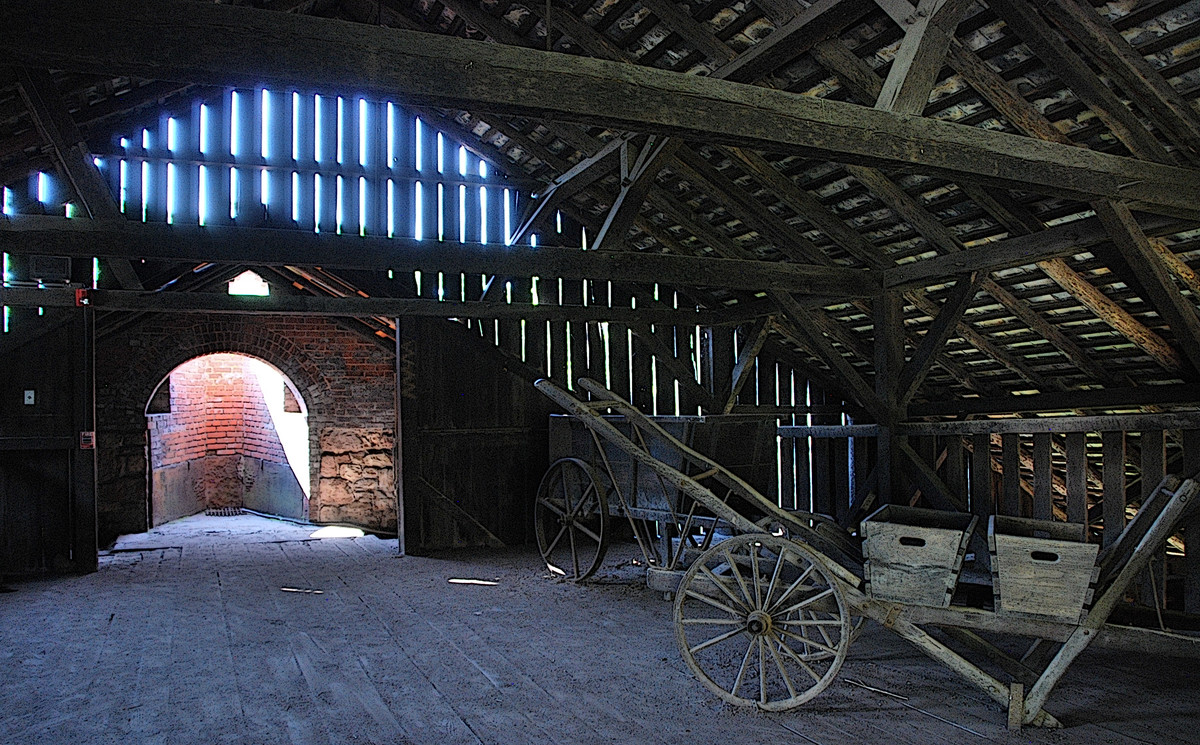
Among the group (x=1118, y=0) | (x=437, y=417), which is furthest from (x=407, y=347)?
(x=1118, y=0)

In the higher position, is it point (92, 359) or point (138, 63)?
point (138, 63)

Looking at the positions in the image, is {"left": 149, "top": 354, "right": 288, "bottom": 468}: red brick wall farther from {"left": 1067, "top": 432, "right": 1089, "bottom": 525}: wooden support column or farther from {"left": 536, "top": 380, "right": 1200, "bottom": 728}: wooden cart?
{"left": 1067, "top": 432, "right": 1089, "bottom": 525}: wooden support column

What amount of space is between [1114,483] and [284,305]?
20.6 ft

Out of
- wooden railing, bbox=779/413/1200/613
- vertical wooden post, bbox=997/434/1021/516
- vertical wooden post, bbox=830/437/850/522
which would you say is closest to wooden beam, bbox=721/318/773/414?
wooden railing, bbox=779/413/1200/613

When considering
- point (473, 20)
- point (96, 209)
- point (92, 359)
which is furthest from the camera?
point (92, 359)

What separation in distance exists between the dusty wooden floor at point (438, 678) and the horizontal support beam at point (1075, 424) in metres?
1.22

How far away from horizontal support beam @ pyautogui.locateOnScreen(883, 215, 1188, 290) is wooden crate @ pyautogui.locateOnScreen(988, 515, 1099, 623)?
7.11ft

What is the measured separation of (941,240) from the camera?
5.64 metres

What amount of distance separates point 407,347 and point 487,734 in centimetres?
522

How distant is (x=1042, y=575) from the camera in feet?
10.7

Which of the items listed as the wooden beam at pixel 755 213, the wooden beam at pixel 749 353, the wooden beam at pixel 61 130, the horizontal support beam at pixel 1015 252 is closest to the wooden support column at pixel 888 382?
the horizontal support beam at pixel 1015 252

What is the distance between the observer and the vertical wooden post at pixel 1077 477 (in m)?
4.83

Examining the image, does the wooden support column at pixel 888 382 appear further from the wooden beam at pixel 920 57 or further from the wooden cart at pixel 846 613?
the wooden beam at pixel 920 57

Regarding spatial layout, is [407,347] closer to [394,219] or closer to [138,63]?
→ [394,219]
